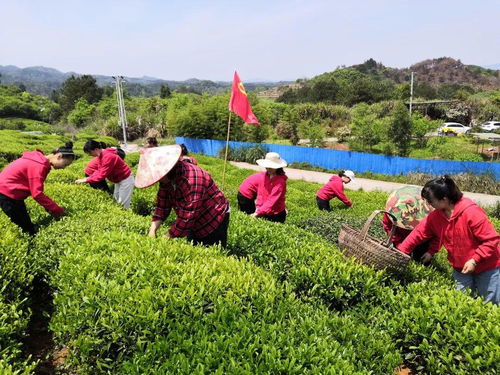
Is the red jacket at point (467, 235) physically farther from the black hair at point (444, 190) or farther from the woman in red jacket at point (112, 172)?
the woman in red jacket at point (112, 172)

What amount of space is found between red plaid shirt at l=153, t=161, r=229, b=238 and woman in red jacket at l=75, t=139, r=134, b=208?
303 cm

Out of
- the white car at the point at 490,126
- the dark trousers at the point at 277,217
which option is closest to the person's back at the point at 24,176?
the dark trousers at the point at 277,217

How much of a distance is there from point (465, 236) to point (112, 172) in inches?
209

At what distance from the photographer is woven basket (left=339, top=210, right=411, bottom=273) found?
3.44m

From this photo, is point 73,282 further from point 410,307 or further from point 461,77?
point 461,77

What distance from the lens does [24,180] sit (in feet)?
14.4

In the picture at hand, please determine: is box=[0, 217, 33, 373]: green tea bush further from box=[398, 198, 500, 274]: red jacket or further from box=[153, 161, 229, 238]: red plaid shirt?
box=[398, 198, 500, 274]: red jacket

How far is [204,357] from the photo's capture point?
7.39 ft

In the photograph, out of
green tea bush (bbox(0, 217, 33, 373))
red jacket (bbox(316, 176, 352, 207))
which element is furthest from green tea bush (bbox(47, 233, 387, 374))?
red jacket (bbox(316, 176, 352, 207))

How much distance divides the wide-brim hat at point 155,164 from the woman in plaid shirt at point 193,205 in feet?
0.41

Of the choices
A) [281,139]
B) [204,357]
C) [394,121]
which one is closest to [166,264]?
[204,357]

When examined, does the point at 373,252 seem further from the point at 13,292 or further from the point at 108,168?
the point at 108,168

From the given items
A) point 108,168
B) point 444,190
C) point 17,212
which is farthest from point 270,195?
point 17,212

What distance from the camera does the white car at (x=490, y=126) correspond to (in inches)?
1314
